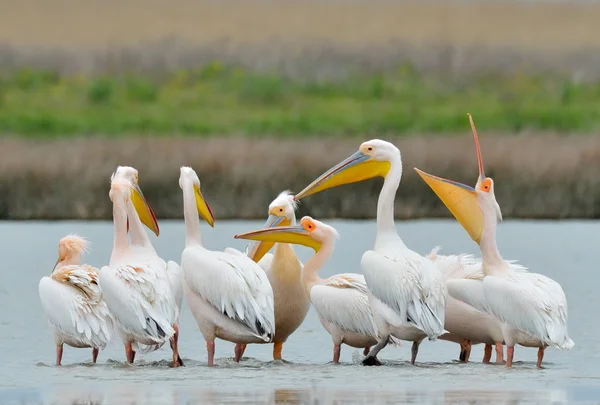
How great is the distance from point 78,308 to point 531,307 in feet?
9.74

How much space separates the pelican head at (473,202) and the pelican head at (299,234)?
0.86 metres

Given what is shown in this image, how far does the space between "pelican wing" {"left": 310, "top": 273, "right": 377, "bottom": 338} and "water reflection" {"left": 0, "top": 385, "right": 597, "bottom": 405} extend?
1273mm

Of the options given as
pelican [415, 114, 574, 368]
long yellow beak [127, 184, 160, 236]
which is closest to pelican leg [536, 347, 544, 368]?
pelican [415, 114, 574, 368]

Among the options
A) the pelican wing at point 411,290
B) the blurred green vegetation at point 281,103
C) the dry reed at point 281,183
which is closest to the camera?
the pelican wing at point 411,290

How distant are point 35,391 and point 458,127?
57.9 feet

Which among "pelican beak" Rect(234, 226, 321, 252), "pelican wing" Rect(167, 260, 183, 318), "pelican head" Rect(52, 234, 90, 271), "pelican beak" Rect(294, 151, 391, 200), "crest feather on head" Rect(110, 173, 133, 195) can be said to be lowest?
"pelican wing" Rect(167, 260, 183, 318)

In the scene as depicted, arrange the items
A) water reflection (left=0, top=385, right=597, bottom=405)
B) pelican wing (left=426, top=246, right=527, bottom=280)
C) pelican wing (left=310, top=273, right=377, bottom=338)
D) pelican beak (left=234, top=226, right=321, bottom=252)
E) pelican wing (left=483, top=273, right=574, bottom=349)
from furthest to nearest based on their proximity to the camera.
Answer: pelican beak (left=234, top=226, right=321, bottom=252)
pelican wing (left=426, top=246, right=527, bottom=280)
pelican wing (left=310, top=273, right=377, bottom=338)
pelican wing (left=483, top=273, right=574, bottom=349)
water reflection (left=0, top=385, right=597, bottom=405)

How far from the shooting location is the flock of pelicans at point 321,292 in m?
10.0

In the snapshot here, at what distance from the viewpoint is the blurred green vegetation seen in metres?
26.5

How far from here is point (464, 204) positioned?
1080cm

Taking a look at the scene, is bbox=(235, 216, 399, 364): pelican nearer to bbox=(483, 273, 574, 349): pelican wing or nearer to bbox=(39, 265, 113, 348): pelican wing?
bbox=(483, 273, 574, 349): pelican wing

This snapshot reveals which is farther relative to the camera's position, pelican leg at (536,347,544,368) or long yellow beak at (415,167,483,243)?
long yellow beak at (415,167,483,243)

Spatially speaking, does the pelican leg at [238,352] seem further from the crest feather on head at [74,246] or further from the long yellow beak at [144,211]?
the crest feather on head at [74,246]

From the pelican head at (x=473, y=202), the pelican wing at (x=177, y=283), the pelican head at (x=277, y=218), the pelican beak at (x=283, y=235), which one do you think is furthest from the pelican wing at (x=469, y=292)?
the pelican wing at (x=177, y=283)
